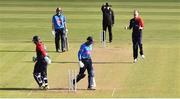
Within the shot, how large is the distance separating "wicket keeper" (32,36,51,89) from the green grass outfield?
0.37m

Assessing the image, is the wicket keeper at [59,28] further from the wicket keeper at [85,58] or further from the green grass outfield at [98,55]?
the wicket keeper at [85,58]

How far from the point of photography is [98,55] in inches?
1206

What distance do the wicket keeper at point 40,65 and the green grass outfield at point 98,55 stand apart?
0.37m

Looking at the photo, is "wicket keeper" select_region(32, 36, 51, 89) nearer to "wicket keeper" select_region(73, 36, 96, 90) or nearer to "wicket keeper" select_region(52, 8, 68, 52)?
"wicket keeper" select_region(73, 36, 96, 90)

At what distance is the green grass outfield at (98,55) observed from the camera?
912 inches

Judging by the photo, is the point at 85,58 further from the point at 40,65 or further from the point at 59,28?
the point at 59,28

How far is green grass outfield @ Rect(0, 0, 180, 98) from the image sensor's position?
76.0ft

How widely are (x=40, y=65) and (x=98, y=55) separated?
7.98m

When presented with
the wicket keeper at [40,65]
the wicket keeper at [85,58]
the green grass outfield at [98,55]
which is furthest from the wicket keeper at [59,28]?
the wicket keeper at [85,58]

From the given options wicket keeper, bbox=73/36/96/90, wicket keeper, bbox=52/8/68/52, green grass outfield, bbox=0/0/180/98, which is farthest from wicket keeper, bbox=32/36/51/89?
wicket keeper, bbox=52/8/68/52

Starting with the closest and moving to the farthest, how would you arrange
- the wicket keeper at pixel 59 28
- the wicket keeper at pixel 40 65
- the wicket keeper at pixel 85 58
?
the wicket keeper at pixel 85 58 → the wicket keeper at pixel 40 65 → the wicket keeper at pixel 59 28

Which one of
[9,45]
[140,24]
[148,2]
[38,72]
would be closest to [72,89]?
[38,72]

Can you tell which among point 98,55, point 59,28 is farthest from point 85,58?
point 59,28

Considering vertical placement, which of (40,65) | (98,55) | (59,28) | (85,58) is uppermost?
(59,28)
